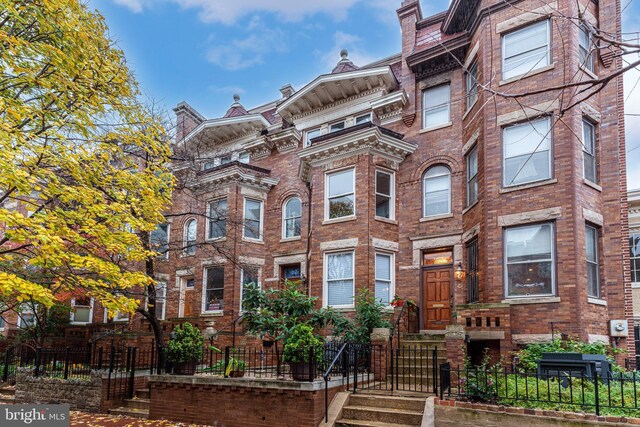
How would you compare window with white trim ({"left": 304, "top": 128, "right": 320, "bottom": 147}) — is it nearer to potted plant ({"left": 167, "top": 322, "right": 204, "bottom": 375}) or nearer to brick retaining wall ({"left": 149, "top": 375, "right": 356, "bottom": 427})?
potted plant ({"left": 167, "top": 322, "right": 204, "bottom": 375})

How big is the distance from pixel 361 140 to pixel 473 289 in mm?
5924

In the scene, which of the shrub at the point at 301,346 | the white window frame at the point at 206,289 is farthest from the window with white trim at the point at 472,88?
the white window frame at the point at 206,289

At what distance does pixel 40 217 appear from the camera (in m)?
7.41

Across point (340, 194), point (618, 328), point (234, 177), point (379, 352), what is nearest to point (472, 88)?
point (340, 194)

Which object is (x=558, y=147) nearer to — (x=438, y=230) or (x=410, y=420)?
(x=438, y=230)

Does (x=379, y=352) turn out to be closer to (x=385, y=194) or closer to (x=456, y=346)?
(x=456, y=346)

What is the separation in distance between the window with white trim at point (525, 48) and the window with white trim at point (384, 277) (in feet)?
21.9

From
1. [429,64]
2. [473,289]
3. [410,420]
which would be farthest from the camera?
[429,64]

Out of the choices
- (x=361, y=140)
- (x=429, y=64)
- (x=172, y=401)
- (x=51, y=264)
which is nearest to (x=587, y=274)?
(x=361, y=140)

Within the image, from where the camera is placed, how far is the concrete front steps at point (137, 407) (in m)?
11.8

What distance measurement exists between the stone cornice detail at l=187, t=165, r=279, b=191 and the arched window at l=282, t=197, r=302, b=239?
148cm

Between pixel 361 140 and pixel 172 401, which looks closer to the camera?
pixel 172 401

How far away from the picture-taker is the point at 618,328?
40.4 ft

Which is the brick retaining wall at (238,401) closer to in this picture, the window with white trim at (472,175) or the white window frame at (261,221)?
the window with white trim at (472,175)
